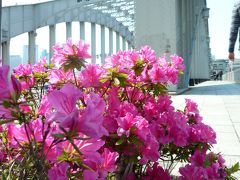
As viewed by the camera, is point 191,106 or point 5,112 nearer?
point 5,112

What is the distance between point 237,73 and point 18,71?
118ft

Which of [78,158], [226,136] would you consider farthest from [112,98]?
[226,136]

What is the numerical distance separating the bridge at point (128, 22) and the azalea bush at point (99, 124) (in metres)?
0.51

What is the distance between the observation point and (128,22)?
5075 cm

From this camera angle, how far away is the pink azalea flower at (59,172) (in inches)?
37.9

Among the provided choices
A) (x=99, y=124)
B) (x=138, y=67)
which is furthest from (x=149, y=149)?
(x=99, y=124)

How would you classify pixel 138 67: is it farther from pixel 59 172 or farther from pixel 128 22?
pixel 128 22

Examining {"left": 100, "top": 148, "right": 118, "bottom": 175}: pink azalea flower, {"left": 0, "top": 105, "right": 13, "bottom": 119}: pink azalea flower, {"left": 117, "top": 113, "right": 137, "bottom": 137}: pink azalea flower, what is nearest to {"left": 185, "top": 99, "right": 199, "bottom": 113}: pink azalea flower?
{"left": 117, "top": 113, "right": 137, "bottom": 137}: pink azalea flower

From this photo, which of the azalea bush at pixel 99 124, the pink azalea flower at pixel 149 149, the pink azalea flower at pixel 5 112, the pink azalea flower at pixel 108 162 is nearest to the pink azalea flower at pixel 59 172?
the azalea bush at pixel 99 124

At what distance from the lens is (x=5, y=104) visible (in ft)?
2.80

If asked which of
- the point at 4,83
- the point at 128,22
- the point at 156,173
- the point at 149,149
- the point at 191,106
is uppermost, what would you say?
the point at 128,22

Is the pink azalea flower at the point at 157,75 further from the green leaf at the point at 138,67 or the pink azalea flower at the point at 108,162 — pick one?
the pink azalea flower at the point at 108,162

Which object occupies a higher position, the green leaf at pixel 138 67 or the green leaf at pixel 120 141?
the green leaf at pixel 138 67

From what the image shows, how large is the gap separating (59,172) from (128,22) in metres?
50.7
